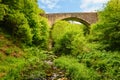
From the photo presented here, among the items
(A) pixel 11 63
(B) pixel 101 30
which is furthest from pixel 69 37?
(A) pixel 11 63

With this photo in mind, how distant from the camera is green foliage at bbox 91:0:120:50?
76.6ft

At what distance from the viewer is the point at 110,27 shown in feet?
77.4

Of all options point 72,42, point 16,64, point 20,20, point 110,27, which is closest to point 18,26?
point 20,20

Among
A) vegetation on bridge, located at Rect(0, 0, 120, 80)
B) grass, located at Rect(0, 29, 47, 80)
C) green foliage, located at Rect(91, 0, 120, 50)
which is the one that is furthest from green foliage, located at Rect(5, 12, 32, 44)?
green foliage, located at Rect(91, 0, 120, 50)

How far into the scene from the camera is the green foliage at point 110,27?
23.3 m

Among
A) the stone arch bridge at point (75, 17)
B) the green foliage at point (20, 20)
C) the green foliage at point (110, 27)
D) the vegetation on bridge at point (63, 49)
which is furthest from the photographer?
the stone arch bridge at point (75, 17)

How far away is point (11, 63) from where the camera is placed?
19.8 meters

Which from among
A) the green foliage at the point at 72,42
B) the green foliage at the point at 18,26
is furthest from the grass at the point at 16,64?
the green foliage at the point at 72,42

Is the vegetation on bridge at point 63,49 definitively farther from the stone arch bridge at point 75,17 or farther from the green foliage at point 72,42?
the stone arch bridge at point 75,17

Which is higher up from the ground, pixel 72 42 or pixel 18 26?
pixel 18 26

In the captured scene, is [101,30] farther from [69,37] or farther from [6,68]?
[6,68]

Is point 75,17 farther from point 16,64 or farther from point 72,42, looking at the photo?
point 16,64

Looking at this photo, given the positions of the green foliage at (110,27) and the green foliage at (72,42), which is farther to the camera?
the green foliage at (72,42)

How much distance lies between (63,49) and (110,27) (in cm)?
1117
